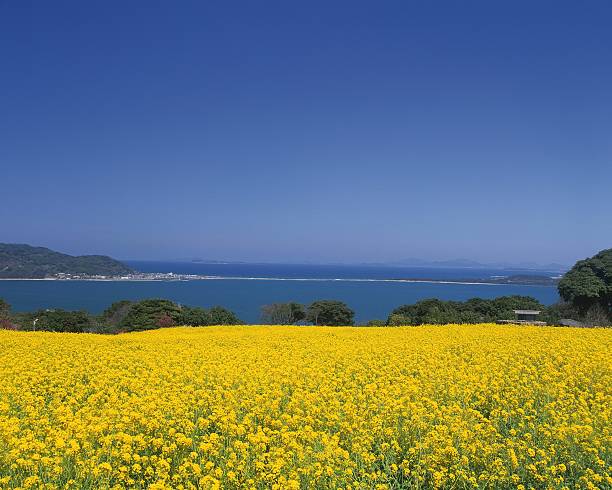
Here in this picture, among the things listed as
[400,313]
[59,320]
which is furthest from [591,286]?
[59,320]

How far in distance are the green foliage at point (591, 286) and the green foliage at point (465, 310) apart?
492 centimetres

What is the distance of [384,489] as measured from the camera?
4.79 m

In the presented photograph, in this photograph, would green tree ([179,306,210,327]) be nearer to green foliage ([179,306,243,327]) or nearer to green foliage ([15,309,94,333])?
Result: green foliage ([179,306,243,327])

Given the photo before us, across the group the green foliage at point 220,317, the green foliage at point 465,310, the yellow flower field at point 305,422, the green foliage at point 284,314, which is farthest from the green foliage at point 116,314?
the yellow flower field at point 305,422

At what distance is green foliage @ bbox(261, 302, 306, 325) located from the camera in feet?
197

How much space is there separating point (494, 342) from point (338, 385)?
8.04 m

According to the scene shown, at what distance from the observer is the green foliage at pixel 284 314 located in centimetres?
5997

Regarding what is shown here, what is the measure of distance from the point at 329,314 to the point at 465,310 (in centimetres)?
1723

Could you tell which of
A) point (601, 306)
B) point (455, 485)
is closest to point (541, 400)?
point (455, 485)

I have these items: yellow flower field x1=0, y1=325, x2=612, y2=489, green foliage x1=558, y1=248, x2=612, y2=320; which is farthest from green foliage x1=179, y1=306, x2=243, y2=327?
yellow flower field x1=0, y1=325, x2=612, y2=489

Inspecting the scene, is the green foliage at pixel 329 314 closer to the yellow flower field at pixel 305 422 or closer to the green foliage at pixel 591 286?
the green foliage at pixel 591 286

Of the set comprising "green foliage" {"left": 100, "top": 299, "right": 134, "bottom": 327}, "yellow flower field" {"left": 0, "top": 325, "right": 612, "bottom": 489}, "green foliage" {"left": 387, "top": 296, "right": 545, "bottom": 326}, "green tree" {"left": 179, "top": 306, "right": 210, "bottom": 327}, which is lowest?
"green foliage" {"left": 100, "top": 299, "right": 134, "bottom": 327}

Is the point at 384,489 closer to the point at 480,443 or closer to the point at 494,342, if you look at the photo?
the point at 480,443

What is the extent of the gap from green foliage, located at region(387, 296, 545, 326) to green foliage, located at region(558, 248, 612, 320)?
4918 millimetres
